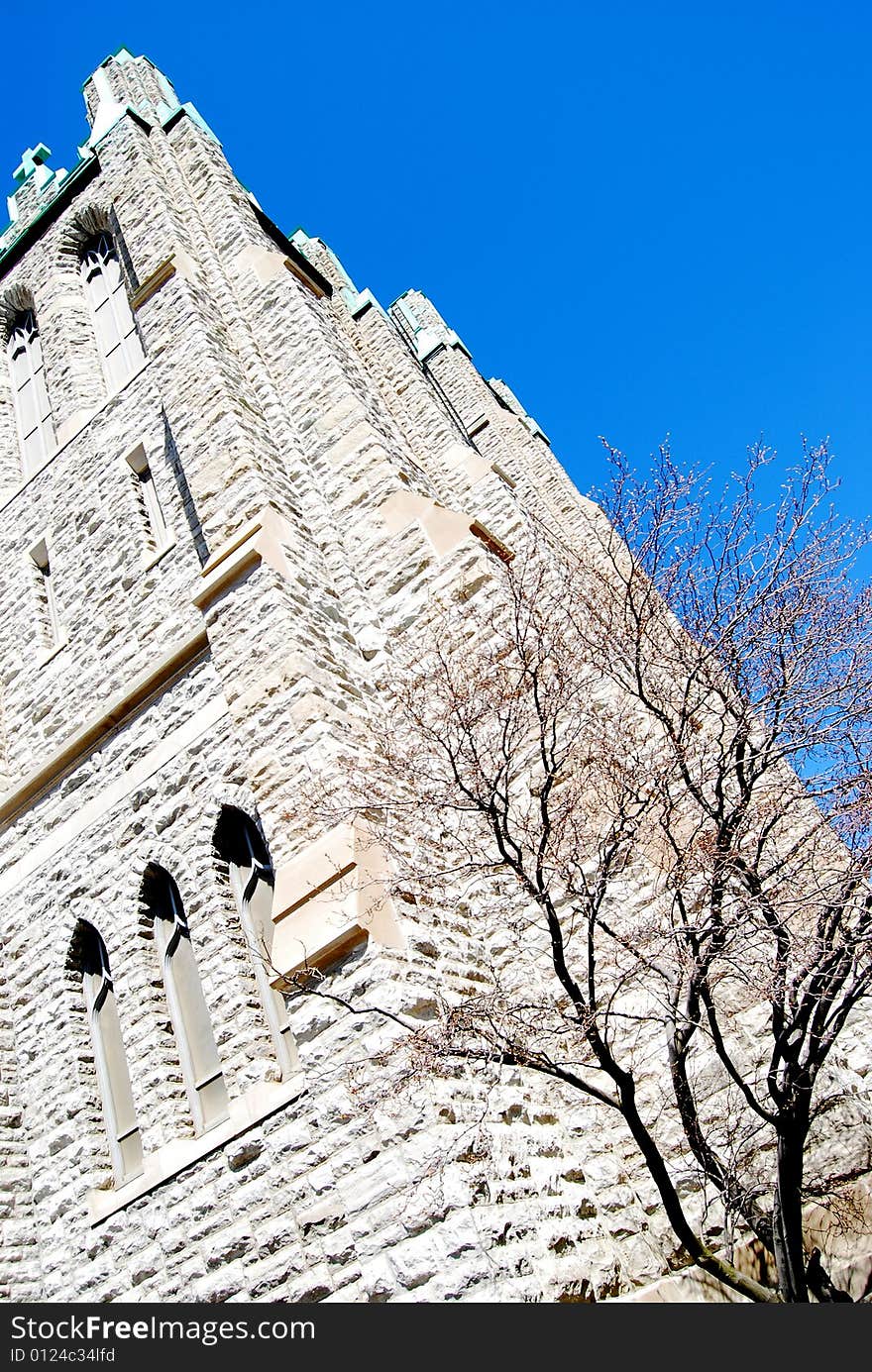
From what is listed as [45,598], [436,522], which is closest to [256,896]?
[436,522]

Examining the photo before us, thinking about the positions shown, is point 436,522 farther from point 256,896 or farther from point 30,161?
point 30,161

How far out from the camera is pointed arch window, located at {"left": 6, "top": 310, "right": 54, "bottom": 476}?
1614cm

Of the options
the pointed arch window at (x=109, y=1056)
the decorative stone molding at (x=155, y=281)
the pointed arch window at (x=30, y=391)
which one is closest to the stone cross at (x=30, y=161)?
the pointed arch window at (x=30, y=391)

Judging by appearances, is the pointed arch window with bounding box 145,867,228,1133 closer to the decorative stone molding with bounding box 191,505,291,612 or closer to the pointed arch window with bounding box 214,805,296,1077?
the pointed arch window with bounding box 214,805,296,1077

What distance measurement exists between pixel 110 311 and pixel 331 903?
1312 centimetres

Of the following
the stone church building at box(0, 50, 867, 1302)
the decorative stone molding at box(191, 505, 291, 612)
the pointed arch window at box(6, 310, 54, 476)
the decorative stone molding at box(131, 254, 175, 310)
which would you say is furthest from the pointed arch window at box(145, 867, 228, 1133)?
the pointed arch window at box(6, 310, 54, 476)

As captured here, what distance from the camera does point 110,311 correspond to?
651 inches

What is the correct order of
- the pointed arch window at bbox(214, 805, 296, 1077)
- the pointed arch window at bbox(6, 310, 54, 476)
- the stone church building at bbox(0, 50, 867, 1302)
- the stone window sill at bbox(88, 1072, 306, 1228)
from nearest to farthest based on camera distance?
the stone church building at bbox(0, 50, 867, 1302) → the stone window sill at bbox(88, 1072, 306, 1228) → the pointed arch window at bbox(214, 805, 296, 1077) → the pointed arch window at bbox(6, 310, 54, 476)

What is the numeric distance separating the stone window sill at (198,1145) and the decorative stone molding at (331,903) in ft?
3.54

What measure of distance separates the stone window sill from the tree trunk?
322 cm

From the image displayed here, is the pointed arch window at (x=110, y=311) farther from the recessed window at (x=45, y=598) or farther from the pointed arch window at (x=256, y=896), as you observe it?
the pointed arch window at (x=256, y=896)

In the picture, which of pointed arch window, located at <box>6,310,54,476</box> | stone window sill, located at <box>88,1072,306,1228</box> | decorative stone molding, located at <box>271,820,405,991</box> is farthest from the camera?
pointed arch window, located at <box>6,310,54,476</box>

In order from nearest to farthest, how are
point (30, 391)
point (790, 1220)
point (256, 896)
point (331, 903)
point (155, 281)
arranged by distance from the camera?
point (790, 1220) < point (331, 903) < point (256, 896) < point (155, 281) < point (30, 391)

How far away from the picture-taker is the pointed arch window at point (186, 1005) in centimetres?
858
